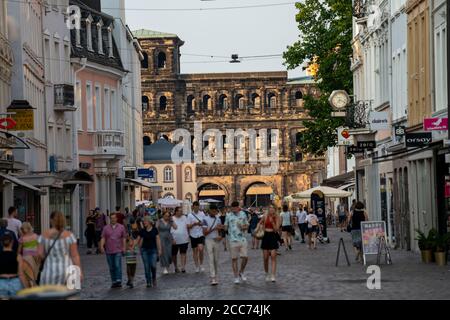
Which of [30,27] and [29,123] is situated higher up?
[30,27]

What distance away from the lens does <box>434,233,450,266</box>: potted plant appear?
36.3m

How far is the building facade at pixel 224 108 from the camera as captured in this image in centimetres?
15362

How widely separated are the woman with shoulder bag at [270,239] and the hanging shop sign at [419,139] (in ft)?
23.4

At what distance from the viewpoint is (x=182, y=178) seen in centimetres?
14012

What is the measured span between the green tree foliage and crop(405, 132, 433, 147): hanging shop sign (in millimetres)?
35526

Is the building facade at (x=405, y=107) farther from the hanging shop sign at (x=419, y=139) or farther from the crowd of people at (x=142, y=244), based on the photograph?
the crowd of people at (x=142, y=244)

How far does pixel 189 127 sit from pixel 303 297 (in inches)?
5170

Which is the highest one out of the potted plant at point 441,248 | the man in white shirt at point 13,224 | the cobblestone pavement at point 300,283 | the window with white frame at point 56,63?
the window with white frame at point 56,63

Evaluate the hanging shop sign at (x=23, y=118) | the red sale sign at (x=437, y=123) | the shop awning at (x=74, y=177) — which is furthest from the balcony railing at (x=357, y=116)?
the red sale sign at (x=437, y=123)

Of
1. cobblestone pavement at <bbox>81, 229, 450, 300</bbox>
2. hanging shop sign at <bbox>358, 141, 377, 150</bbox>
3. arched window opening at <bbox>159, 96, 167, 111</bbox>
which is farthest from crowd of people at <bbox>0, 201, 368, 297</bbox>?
arched window opening at <bbox>159, 96, 167, 111</bbox>

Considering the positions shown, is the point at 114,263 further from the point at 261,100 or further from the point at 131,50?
the point at 261,100

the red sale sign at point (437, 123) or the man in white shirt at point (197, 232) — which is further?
the man in white shirt at point (197, 232)

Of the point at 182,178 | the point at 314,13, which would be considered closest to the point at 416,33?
the point at 314,13

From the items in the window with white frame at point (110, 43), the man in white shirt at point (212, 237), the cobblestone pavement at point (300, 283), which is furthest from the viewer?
the window with white frame at point (110, 43)
